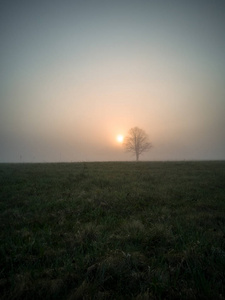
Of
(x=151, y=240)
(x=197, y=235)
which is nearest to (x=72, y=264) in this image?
(x=151, y=240)

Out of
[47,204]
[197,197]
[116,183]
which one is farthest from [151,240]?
Result: [116,183]

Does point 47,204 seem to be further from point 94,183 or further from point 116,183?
point 116,183

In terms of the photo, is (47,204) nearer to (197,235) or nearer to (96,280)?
(96,280)

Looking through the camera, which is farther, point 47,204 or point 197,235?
point 47,204

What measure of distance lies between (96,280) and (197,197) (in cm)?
759

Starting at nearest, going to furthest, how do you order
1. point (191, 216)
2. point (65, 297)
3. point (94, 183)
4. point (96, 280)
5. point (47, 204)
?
1. point (65, 297)
2. point (96, 280)
3. point (191, 216)
4. point (47, 204)
5. point (94, 183)

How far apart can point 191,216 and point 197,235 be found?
1646 mm

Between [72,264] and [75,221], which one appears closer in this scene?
[72,264]

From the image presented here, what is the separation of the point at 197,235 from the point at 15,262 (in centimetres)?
443

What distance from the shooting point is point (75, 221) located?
563 cm

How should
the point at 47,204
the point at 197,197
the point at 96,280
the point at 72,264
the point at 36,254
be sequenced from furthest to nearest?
the point at 197,197 < the point at 47,204 < the point at 36,254 < the point at 72,264 < the point at 96,280

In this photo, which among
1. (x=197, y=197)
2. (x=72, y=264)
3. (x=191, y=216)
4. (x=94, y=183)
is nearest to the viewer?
(x=72, y=264)

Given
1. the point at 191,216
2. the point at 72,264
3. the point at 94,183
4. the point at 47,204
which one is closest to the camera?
the point at 72,264

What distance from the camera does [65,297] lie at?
2480 mm
